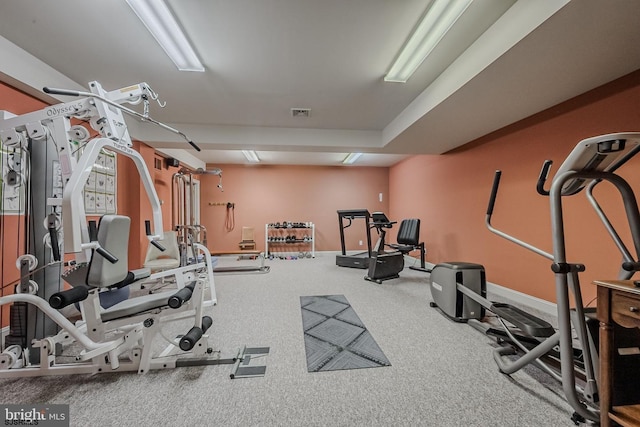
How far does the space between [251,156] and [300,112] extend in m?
2.50

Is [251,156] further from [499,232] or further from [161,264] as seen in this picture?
[499,232]

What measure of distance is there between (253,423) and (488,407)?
1329 millimetres

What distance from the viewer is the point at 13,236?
213 centimetres

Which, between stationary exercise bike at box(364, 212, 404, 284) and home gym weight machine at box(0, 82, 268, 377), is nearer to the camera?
home gym weight machine at box(0, 82, 268, 377)

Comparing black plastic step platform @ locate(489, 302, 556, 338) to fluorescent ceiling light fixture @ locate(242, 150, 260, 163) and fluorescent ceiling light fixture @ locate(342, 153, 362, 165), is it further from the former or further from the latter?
fluorescent ceiling light fixture @ locate(242, 150, 260, 163)

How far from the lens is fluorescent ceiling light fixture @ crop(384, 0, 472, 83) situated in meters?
1.62

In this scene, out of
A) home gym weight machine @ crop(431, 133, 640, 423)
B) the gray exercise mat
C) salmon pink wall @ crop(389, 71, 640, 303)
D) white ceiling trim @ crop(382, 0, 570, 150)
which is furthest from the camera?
salmon pink wall @ crop(389, 71, 640, 303)

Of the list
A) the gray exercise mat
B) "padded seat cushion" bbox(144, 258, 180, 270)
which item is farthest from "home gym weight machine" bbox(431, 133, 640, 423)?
"padded seat cushion" bbox(144, 258, 180, 270)

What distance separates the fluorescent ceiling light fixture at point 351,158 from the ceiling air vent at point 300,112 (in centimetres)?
211

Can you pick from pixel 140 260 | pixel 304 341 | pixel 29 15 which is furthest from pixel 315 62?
pixel 140 260

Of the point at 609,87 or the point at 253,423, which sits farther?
the point at 609,87

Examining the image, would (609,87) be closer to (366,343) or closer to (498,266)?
(498,266)

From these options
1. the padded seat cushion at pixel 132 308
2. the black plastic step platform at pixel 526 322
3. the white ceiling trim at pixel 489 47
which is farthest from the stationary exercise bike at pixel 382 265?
the padded seat cushion at pixel 132 308

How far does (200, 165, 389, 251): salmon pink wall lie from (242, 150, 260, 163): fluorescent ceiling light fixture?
50cm
